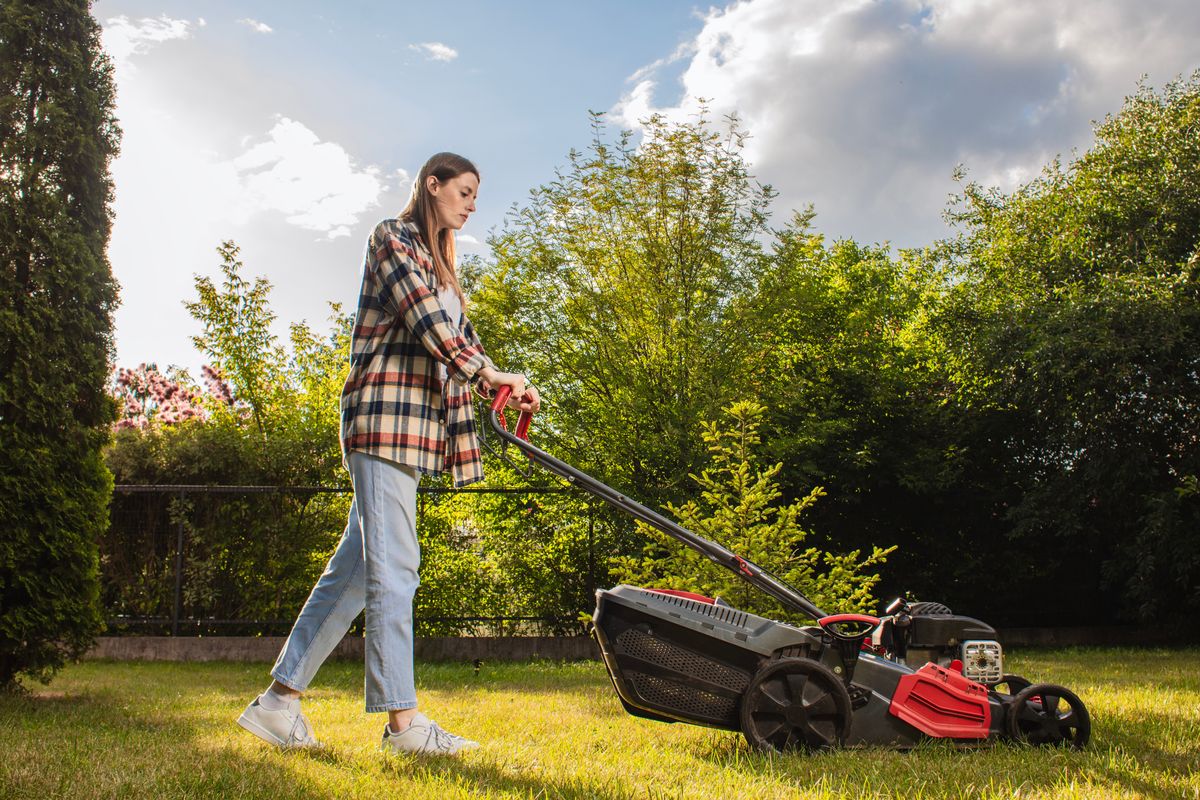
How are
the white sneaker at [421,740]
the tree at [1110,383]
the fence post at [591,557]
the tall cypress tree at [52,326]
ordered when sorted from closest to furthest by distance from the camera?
the white sneaker at [421,740], the tall cypress tree at [52,326], the fence post at [591,557], the tree at [1110,383]

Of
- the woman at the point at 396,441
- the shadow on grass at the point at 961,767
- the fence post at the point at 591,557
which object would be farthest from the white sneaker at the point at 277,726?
the fence post at the point at 591,557

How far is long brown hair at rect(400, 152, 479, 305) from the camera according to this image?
3402mm

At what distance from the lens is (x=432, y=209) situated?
135 inches

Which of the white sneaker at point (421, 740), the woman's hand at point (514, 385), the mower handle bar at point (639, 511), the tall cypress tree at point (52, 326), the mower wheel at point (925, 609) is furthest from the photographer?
the tall cypress tree at point (52, 326)

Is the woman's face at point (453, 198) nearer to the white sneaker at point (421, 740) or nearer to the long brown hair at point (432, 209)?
the long brown hair at point (432, 209)

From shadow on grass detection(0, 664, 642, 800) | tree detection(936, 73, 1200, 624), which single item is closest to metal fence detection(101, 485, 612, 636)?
shadow on grass detection(0, 664, 642, 800)

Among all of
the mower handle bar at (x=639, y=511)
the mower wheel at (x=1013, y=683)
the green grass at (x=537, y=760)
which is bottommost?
the green grass at (x=537, y=760)

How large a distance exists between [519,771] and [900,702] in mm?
1371

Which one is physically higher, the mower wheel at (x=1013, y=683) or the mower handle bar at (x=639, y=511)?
the mower handle bar at (x=639, y=511)

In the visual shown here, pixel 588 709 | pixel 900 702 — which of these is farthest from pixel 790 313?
pixel 900 702

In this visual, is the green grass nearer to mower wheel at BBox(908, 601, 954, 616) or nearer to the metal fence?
mower wheel at BBox(908, 601, 954, 616)

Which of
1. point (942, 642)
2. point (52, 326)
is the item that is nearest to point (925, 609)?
point (942, 642)

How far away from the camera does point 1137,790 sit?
2.74 metres

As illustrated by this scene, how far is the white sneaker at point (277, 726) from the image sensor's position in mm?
3205
